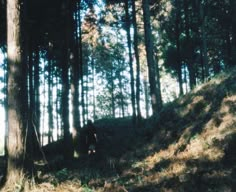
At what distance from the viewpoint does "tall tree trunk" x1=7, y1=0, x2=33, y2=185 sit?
8.33 metres

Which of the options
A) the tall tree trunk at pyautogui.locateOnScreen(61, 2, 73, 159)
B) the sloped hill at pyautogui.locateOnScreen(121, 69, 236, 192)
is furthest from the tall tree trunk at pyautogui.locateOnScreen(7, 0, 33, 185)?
the tall tree trunk at pyautogui.locateOnScreen(61, 2, 73, 159)

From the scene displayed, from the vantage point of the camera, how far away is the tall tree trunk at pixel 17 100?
8.33 m

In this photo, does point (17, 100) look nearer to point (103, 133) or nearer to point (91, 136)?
point (91, 136)

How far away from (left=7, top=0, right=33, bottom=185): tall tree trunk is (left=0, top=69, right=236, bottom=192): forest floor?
634 mm

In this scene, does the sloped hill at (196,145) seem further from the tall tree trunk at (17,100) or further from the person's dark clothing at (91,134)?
the tall tree trunk at (17,100)

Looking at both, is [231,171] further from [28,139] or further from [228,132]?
[28,139]

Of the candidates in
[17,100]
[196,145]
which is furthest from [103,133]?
[17,100]

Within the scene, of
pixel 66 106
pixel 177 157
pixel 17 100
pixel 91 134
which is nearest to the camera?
pixel 17 100

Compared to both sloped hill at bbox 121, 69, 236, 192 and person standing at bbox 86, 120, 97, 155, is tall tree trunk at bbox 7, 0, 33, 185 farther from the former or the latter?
person standing at bbox 86, 120, 97, 155

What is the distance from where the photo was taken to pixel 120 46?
1759 inches

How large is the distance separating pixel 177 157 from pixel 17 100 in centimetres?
503

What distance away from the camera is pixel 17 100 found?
859cm

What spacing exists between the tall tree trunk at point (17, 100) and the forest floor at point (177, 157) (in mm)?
634

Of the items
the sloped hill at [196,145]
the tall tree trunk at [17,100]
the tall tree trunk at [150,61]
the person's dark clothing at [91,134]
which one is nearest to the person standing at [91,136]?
the person's dark clothing at [91,134]
